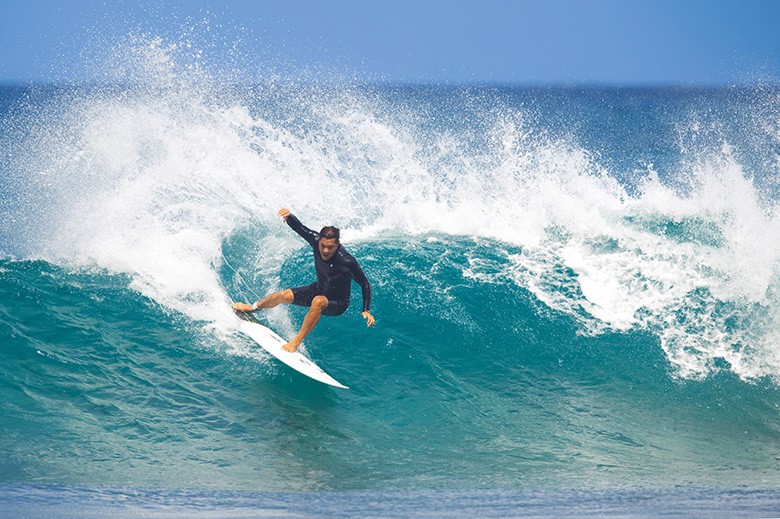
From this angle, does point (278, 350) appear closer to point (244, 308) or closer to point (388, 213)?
point (244, 308)

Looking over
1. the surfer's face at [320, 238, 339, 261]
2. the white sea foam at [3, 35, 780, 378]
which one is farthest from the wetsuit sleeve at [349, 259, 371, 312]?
the white sea foam at [3, 35, 780, 378]

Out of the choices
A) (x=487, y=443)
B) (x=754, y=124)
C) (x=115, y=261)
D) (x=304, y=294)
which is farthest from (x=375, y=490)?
(x=754, y=124)

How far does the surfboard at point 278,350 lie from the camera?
298 inches

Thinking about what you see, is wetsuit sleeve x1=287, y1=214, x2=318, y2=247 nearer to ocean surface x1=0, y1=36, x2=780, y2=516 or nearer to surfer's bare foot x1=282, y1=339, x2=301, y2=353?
surfer's bare foot x1=282, y1=339, x2=301, y2=353

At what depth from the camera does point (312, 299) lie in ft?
26.1

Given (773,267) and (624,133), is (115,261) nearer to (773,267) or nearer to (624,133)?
(773,267)

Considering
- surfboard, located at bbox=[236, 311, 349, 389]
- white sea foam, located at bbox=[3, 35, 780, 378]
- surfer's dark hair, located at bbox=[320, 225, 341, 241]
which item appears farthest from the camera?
white sea foam, located at bbox=[3, 35, 780, 378]

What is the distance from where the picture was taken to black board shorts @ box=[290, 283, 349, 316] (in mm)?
7791

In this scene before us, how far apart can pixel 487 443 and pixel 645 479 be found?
1281 millimetres

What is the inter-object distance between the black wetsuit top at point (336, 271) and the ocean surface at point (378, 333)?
0.78 meters

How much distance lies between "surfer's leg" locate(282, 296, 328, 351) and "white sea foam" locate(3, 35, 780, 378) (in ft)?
3.63

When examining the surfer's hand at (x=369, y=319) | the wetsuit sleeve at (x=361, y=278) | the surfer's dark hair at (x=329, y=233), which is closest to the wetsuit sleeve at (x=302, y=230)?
the surfer's dark hair at (x=329, y=233)

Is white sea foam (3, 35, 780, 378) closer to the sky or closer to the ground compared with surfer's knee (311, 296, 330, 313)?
closer to the sky

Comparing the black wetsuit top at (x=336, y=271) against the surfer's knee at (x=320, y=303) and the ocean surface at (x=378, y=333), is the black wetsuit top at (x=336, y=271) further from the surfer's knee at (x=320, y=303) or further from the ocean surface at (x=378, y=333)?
the ocean surface at (x=378, y=333)
